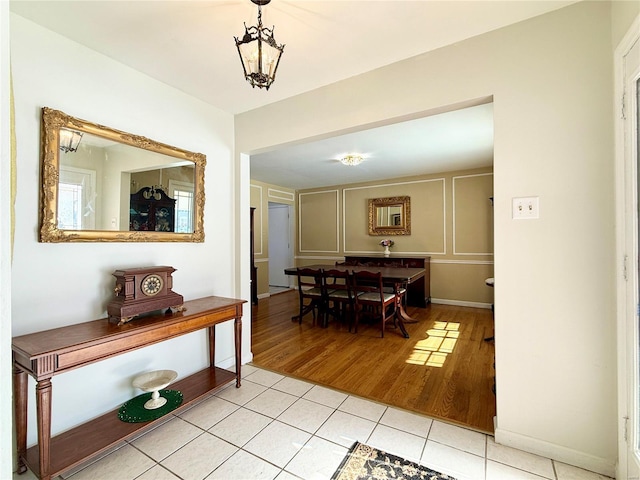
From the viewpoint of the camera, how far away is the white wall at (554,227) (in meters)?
1.49

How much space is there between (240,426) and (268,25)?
2.50m

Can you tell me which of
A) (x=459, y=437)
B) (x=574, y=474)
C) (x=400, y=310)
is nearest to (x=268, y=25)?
(x=459, y=437)

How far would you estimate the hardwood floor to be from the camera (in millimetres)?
2156

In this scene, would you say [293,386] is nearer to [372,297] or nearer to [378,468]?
[378,468]

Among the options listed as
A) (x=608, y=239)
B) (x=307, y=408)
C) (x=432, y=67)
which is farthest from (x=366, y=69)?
(x=307, y=408)

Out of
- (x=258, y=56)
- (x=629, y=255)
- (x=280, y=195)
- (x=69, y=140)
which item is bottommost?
(x=629, y=255)

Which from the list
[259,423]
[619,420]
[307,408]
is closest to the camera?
[619,420]

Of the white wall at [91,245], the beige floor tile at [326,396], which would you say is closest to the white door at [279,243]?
the white wall at [91,245]

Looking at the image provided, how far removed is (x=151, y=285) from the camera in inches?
75.4

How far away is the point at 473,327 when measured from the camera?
388cm

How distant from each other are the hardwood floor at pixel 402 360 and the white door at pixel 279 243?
9.29 ft

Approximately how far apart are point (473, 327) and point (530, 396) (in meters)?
2.42

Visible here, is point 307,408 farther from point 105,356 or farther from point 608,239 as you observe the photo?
point 608,239

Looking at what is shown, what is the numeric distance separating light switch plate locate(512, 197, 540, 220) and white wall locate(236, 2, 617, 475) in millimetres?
32
